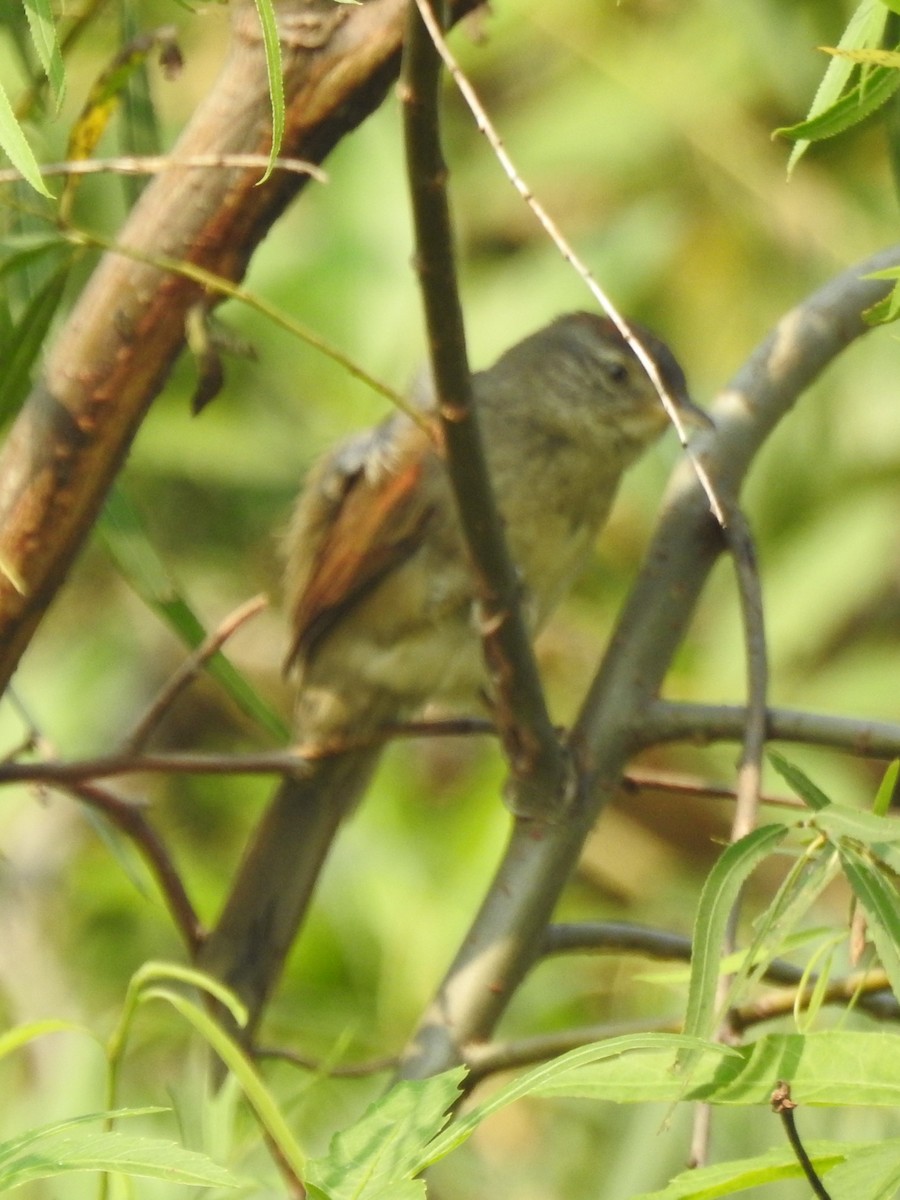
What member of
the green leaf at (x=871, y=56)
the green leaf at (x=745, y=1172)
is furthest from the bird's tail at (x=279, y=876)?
the green leaf at (x=871, y=56)

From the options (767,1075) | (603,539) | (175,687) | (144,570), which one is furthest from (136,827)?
(603,539)

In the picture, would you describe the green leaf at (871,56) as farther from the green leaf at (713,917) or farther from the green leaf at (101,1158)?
the green leaf at (101,1158)

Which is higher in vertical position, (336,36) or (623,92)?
(623,92)

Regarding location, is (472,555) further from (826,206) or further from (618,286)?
(826,206)

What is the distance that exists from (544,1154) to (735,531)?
3330 mm

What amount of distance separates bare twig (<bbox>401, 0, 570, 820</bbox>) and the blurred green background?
269cm

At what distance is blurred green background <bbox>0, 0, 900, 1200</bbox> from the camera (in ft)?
17.7

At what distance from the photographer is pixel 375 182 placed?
235 inches

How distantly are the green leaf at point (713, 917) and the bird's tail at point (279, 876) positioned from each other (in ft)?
5.78

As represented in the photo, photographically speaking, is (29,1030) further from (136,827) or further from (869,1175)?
(869,1175)

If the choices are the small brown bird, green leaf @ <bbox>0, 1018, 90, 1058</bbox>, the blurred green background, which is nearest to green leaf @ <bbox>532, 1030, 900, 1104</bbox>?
green leaf @ <bbox>0, 1018, 90, 1058</bbox>

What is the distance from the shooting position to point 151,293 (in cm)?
214

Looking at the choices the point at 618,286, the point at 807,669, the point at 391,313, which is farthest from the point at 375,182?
the point at 807,669

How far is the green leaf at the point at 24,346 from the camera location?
2.16m
